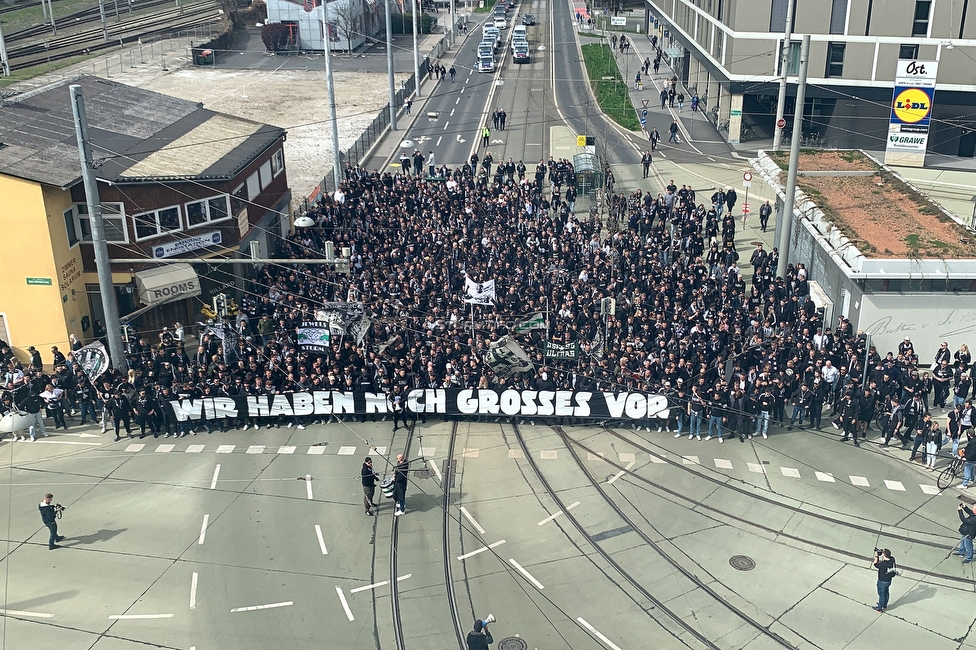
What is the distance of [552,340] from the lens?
2681 cm

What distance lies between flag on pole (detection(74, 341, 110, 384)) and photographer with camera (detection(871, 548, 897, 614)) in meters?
20.6

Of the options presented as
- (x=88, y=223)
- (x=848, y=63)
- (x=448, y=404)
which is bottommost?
(x=448, y=404)

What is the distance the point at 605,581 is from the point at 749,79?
42571mm

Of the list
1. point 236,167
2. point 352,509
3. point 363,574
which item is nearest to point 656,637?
point 363,574

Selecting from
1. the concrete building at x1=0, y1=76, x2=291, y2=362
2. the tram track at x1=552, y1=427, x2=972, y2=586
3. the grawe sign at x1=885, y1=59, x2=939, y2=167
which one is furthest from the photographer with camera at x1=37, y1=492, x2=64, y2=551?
the grawe sign at x1=885, y1=59, x2=939, y2=167

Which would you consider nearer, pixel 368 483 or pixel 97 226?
pixel 368 483

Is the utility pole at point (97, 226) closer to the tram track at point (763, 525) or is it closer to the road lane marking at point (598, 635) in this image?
the tram track at point (763, 525)

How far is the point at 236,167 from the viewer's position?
108ft

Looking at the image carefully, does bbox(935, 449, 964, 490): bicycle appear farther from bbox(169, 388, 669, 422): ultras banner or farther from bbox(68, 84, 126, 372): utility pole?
bbox(68, 84, 126, 372): utility pole

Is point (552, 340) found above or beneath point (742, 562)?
above

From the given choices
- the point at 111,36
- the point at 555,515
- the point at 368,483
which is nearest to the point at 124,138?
the point at 368,483

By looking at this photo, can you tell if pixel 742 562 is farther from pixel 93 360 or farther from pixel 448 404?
pixel 93 360

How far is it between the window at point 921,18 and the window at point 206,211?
1547 inches

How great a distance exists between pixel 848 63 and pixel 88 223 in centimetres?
4203
